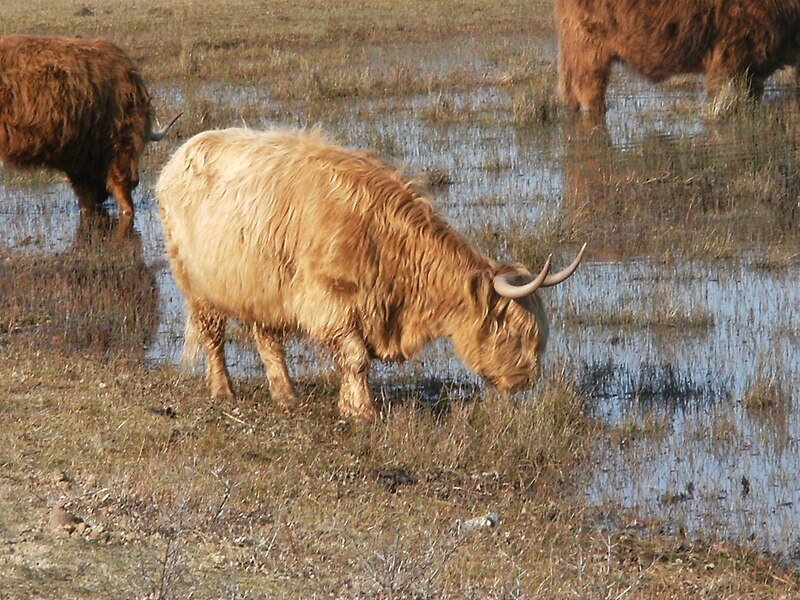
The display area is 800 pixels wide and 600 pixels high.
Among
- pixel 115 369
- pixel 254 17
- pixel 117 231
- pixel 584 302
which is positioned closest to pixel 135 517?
pixel 115 369

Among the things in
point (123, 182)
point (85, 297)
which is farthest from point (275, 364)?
point (123, 182)

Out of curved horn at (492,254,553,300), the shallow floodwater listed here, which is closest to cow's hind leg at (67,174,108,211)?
the shallow floodwater

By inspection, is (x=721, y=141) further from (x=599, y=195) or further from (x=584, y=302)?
(x=584, y=302)

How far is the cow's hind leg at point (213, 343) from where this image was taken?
6.86m

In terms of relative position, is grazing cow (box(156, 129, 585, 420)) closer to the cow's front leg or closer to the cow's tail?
the cow's front leg

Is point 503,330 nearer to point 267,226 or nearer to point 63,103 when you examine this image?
point 267,226

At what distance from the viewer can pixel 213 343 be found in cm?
687

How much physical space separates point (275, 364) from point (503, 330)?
131 cm

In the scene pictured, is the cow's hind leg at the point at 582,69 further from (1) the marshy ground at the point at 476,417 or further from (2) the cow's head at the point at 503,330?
(2) the cow's head at the point at 503,330

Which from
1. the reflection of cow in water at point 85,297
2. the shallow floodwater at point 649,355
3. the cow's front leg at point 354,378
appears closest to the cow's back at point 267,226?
the cow's front leg at point 354,378

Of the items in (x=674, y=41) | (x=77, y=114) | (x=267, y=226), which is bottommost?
(x=77, y=114)

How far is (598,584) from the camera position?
424cm

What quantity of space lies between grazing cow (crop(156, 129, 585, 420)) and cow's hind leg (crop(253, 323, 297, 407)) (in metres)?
0.26

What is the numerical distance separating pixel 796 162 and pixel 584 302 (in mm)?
4525
